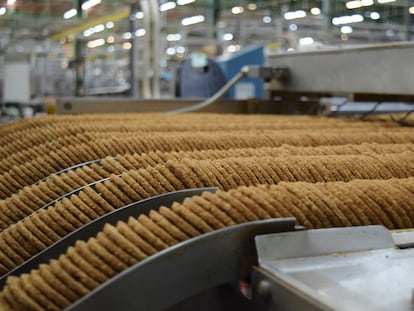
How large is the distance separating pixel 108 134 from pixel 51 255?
1.56 feet

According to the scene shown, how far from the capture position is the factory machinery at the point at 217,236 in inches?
21.9

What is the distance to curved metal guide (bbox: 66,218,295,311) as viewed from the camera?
55 cm

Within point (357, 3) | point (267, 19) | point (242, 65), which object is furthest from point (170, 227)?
point (267, 19)

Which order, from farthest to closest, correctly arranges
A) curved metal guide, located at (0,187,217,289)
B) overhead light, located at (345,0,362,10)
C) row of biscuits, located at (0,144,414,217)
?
overhead light, located at (345,0,362,10) < row of biscuits, located at (0,144,414,217) < curved metal guide, located at (0,187,217,289)

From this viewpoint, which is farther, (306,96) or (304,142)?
(306,96)

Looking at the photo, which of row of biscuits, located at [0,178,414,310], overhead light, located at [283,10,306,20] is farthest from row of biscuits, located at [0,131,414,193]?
overhead light, located at [283,10,306,20]

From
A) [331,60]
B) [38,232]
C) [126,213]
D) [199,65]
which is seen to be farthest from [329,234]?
[199,65]

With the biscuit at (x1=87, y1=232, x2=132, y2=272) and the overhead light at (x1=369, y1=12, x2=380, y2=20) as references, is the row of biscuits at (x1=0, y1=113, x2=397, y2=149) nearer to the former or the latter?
the biscuit at (x1=87, y1=232, x2=132, y2=272)

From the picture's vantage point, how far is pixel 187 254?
57 cm

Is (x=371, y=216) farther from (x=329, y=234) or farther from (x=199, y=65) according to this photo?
(x=199, y=65)

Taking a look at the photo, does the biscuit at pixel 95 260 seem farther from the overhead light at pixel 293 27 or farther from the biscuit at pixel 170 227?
the overhead light at pixel 293 27

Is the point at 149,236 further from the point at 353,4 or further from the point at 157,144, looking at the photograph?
the point at 353,4

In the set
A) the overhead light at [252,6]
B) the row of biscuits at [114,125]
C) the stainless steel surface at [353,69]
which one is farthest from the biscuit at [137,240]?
the overhead light at [252,6]

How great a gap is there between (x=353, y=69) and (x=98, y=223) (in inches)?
49.1
